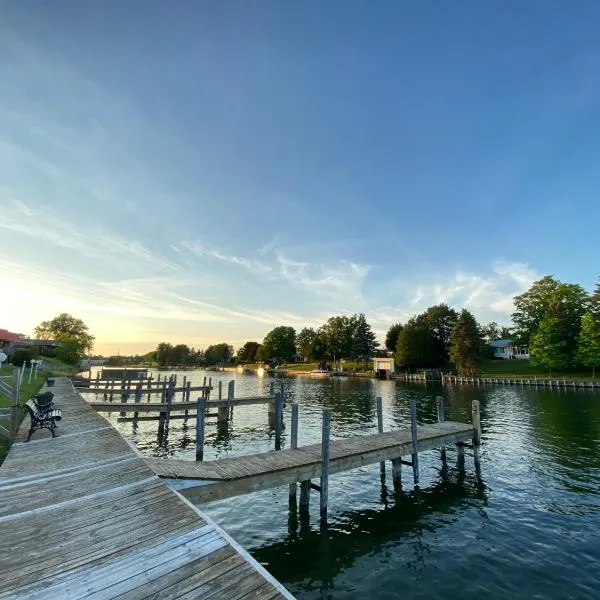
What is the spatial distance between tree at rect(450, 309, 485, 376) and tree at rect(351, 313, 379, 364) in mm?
33644

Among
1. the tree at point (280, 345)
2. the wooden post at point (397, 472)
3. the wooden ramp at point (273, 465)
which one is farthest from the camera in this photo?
the tree at point (280, 345)

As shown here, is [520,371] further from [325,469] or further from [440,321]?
[325,469]

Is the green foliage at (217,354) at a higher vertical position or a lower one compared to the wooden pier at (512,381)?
higher

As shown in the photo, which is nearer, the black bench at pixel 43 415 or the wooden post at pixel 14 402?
the wooden post at pixel 14 402

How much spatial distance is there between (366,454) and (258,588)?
9653 mm

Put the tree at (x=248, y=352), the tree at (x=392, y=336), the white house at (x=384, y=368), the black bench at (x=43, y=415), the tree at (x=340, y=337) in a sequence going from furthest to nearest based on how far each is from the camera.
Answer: the tree at (x=248, y=352)
the tree at (x=340, y=337)
the tree at (x=392, y=336)
the white house at (x=384, y=368)
the black bench at (x=43, y=415)

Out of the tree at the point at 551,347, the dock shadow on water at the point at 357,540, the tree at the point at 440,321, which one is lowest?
the dock shadow on water at the point at 357,540

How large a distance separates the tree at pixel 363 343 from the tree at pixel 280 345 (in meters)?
44.3

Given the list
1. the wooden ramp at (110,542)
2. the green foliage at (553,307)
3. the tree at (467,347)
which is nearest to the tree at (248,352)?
the tree at (467,347)

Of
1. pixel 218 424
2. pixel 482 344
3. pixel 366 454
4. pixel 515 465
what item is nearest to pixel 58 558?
pixel 366 454

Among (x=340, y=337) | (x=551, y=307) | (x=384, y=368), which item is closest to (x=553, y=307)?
(x=551, y=307)

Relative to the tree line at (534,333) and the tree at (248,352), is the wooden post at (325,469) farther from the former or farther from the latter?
the tree at (248,352)

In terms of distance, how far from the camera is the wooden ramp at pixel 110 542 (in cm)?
501

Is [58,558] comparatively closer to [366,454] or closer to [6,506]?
[6,506]
